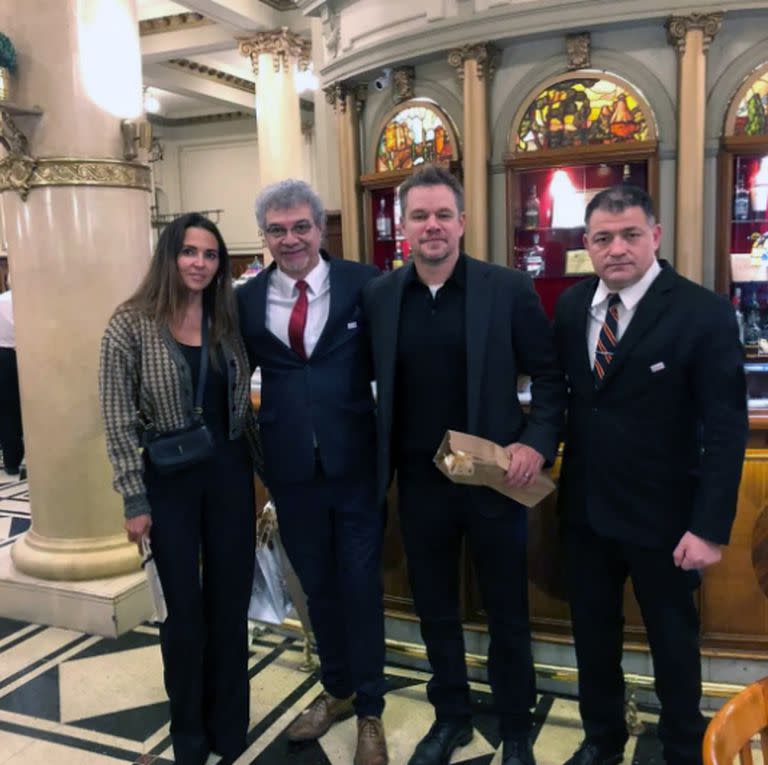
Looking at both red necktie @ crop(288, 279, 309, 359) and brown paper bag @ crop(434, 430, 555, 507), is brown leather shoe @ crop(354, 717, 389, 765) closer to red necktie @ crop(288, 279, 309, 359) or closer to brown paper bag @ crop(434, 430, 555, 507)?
→ brown paper bag @ crop(434, 430, 555, 507)

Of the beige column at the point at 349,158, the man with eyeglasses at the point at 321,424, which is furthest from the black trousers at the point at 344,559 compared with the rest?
the beige column at the point at 349,158

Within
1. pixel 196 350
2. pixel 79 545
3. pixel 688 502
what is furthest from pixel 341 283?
pixel 79 545

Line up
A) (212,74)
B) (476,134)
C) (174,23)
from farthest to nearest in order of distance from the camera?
(212,74), (174,23), (476,134)

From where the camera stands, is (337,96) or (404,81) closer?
(404,81)

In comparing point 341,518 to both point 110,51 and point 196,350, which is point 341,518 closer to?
point 196,350

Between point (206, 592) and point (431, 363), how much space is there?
996 millimetres

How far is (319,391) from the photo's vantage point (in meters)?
2.29

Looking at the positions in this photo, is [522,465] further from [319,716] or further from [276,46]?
[276,46]

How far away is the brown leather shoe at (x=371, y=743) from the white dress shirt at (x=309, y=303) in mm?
1157

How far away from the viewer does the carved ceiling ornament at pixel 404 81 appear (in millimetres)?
5836

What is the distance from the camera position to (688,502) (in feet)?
6.41

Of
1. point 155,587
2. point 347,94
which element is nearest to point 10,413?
point 347,94

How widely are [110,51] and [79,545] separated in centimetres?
215

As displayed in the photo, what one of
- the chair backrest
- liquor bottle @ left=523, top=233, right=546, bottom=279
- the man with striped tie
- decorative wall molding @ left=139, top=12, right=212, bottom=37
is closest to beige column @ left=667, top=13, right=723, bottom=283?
liquor bottle @ left=523, top=233, right=546, bottom=279
